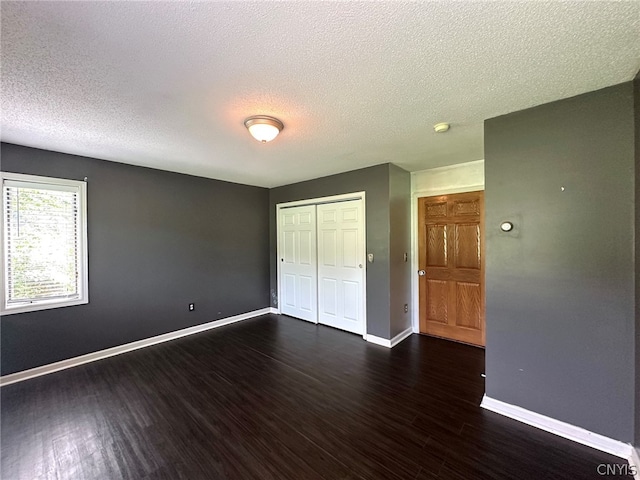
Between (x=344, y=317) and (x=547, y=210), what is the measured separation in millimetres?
2862

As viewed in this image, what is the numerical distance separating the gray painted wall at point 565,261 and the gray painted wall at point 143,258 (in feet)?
12.4

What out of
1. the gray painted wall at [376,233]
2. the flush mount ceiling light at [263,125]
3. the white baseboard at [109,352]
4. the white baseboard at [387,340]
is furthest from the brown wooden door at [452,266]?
the white baseboard at [109,352]

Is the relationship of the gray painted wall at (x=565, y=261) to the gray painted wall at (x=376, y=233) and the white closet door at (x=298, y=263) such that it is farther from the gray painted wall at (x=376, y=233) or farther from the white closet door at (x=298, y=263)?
the white closet door at (x=298, y=263)

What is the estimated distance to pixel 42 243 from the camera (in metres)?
2.81

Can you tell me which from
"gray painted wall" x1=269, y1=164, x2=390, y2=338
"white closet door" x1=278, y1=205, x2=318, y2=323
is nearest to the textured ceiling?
"gray painted wall" x1=269, y1=164, x2=390, y2=338

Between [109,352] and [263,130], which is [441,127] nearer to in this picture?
[263,130]

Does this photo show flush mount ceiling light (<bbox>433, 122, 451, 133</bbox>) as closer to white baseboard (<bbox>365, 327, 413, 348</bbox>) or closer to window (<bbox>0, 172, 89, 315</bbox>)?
white baseboard (<bbox>365, 327, 413, 348</bbox>)

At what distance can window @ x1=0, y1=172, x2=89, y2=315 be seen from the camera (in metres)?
2.64

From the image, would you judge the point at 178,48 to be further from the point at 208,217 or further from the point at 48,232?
the point at 208,217

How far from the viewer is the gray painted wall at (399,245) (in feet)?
11.5

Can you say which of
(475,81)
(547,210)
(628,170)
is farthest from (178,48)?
(628,170)

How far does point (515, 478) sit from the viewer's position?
1.54 m

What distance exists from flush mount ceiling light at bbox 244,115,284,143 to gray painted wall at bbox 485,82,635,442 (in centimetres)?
180

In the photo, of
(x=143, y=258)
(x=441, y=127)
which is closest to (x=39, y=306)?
(x=143, y=258)
